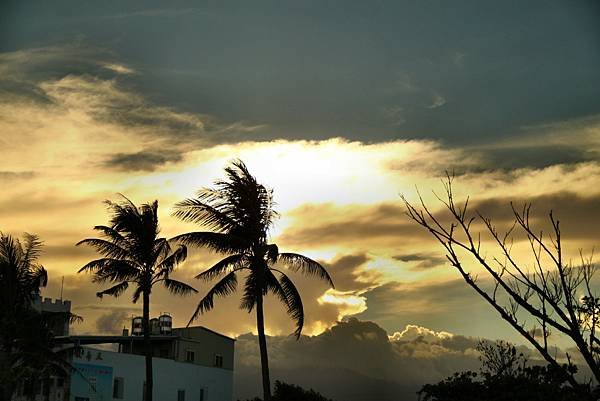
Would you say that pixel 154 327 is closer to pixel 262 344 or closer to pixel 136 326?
pixel 136 326

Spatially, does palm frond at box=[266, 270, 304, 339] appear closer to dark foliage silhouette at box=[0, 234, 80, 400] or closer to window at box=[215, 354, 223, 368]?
dark foliage silhouette at box=[0, 234, 80, 400]

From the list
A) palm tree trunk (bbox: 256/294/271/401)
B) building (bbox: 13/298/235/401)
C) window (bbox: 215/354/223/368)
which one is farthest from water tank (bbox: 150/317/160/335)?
palm tree trunk (bbox: 256/294/271/401)

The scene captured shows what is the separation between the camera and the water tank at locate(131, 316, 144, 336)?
48.0 m

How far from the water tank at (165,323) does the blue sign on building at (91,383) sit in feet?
33.1

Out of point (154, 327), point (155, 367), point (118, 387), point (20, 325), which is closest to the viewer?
point (20, 325)

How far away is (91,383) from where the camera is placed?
39062 millimetres

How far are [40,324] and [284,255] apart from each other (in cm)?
1031

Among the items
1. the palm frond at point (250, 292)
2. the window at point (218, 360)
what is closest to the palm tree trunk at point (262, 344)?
the palm frond at point (250, 292)

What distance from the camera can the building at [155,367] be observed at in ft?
126

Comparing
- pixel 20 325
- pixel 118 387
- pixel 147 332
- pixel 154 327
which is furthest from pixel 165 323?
pixel 20 325

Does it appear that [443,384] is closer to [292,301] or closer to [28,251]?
[292,301]

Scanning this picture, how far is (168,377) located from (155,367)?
1.45m

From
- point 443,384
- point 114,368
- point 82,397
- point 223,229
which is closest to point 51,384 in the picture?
point 82,397

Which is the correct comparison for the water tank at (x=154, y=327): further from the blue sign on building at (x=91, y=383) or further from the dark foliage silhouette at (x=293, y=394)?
the dark foliage silhouette at (x=293, y=394)
